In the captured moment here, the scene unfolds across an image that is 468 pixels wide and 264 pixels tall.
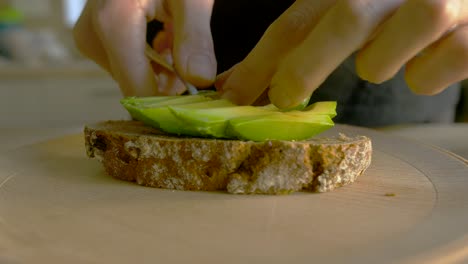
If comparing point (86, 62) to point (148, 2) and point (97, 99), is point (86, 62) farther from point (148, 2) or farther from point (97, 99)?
point (148, 2)

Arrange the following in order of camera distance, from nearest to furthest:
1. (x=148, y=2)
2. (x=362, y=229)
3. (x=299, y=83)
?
(x=362, y=229)
(x=299, y=83)
(x=148, y=2)

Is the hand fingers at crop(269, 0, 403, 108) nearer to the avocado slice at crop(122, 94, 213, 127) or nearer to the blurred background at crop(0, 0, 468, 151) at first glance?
the avocado slice at crop(122, 94, 213, 127)

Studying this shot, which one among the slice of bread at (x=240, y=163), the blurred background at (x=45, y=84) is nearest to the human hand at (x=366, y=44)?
the slice of bread at (x=240, y=163)

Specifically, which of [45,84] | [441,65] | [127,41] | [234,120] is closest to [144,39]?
[127,41]

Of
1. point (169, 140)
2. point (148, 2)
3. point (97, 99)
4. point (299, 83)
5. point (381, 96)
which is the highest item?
point (148, 2)

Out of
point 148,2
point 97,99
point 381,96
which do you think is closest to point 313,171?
point 148,2

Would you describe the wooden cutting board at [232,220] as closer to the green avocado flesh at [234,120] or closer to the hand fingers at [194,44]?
the green avocado flesh at [234,120]

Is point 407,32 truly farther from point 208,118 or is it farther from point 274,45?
point 208,118

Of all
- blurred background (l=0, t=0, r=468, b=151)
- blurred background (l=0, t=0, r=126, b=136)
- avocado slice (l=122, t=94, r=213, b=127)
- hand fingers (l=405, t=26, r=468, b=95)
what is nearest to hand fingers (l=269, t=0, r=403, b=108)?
hand fingers (l=405, t=26, r=468, b=95)
